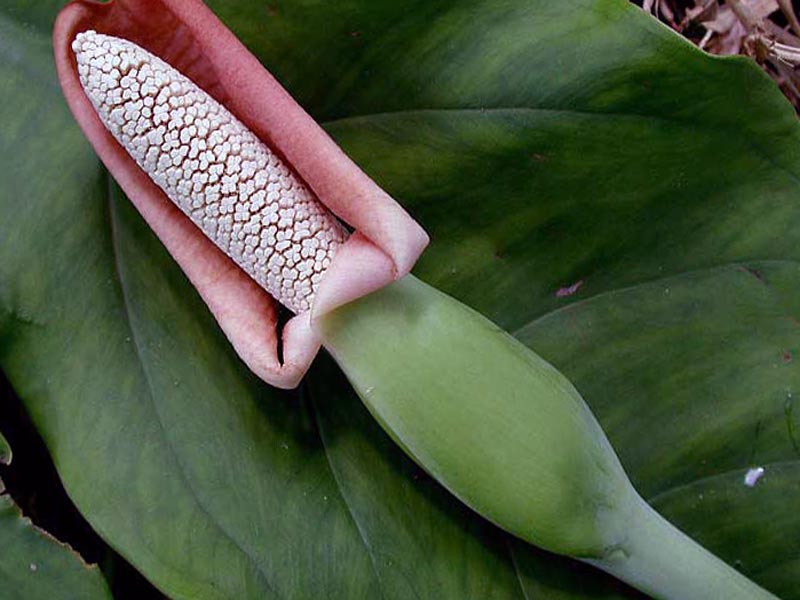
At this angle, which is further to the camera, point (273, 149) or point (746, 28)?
point (746, 28)

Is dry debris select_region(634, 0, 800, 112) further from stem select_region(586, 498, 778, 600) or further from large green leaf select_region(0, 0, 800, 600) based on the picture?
stem select_region(586, 498, 778, 600)

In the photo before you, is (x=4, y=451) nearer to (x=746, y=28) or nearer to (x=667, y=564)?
(x=667, y=564)

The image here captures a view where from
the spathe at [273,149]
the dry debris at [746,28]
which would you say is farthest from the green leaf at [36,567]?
the dry debris at [746,28]

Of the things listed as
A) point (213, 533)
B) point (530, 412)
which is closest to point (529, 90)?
point (530, 412)

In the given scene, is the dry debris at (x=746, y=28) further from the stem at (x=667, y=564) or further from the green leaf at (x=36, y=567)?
the green leaf at (x=36, y=567)

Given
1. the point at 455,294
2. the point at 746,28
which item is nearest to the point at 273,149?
the point at 455,294

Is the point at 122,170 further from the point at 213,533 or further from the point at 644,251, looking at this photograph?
the point at 644,251

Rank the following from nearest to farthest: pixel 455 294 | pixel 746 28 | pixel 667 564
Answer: pixel 667 564 → pixel 455 294 → pixel 746 28
